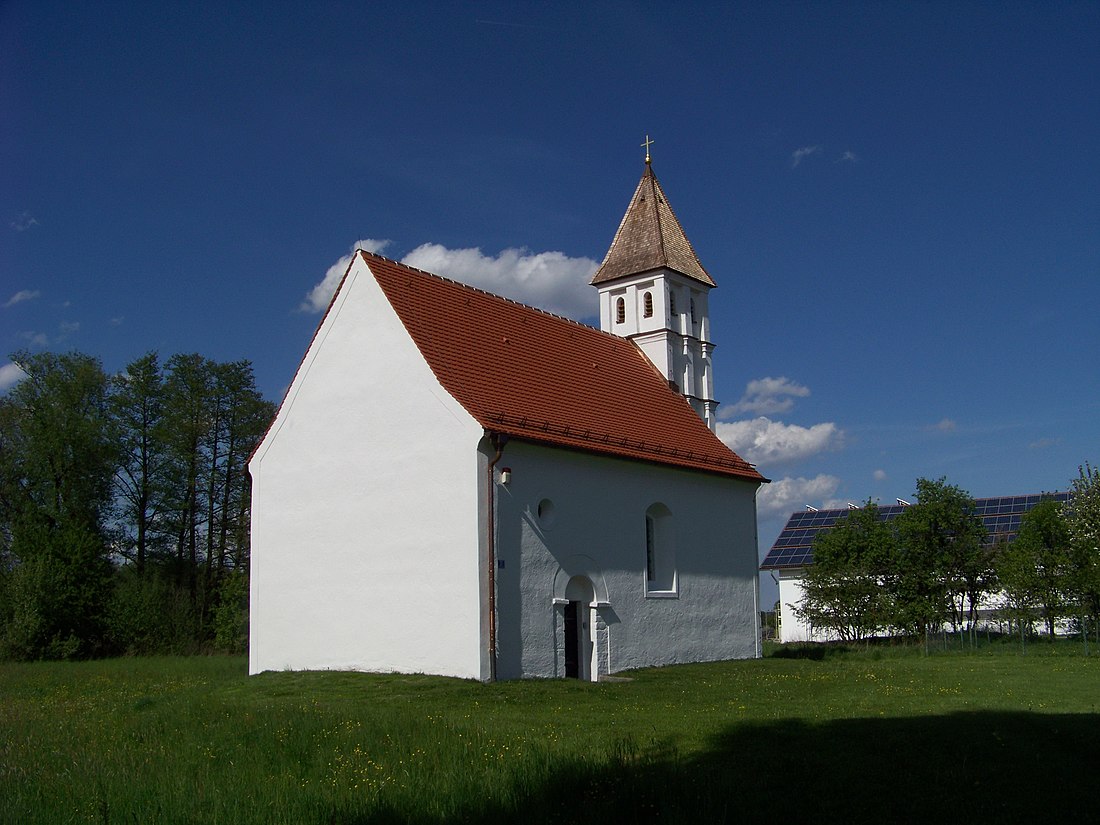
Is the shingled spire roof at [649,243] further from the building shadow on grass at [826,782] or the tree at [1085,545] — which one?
the building shadow on grass at [826,782]

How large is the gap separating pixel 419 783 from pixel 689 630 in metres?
17.1

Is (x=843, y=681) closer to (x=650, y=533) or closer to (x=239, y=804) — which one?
(x=650, y=533)

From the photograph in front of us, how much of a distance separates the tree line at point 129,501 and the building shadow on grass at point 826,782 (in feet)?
92.3

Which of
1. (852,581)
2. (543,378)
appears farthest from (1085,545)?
(543,378)

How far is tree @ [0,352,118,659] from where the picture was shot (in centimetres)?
3353

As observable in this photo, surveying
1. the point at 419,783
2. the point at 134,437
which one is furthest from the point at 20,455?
the point at 419,783

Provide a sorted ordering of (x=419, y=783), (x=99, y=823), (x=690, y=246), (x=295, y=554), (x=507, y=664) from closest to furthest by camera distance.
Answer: (x=99, y=823) < (x=419, y=783) < (x=507, y=664) < (x=295, y=554) < (x=690, y=246)

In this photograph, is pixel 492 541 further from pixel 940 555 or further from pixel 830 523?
pixel 830 523

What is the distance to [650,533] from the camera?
26.5m

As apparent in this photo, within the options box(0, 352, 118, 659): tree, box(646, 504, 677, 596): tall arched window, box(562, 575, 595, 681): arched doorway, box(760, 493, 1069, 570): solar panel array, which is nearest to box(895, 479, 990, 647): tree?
box(760, 493, 1069, 570): solar panel array

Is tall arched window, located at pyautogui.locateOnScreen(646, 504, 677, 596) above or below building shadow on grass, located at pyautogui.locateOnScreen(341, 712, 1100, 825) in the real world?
above

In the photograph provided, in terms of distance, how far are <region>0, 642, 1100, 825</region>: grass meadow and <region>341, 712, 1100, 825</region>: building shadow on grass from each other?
0.03 m

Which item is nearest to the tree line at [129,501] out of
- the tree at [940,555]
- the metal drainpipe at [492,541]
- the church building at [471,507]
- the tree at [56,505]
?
the tree at [56,505]

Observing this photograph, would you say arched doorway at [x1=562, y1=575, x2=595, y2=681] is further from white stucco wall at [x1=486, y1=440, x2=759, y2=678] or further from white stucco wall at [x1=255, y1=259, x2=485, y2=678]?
white stucco wall at [x1=255, y1=259, x2=485, y2=678]
